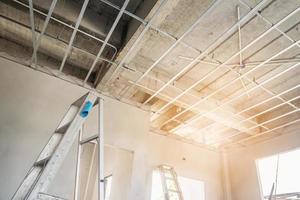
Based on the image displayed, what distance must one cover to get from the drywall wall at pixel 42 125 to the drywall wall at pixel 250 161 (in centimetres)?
261

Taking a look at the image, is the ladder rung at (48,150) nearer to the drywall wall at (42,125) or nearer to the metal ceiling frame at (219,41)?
the drywall wall at (42,125)

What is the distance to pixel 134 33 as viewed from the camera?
3.25 m

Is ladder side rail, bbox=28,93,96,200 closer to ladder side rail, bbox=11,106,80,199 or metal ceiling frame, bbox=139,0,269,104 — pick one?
ladder side rail, bbox=11,106,80,199

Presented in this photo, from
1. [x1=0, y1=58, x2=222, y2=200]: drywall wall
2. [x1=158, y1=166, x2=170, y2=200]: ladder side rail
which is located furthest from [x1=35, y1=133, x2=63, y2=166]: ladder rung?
[x1=158, y1=166, x2=170, y2=200]: ladder side rail

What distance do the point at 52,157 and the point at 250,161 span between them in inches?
209

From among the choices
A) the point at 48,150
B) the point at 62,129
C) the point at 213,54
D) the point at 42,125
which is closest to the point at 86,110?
the point at 62,129

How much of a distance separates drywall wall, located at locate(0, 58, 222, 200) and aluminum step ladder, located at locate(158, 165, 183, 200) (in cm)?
58

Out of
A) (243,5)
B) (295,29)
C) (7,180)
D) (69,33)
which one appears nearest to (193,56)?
(243,5)

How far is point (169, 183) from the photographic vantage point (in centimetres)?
520

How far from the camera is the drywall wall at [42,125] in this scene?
340 cm

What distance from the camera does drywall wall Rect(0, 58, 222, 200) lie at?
134 inches

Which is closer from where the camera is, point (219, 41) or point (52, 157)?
point (52, 157)

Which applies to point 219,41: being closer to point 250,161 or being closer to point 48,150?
point 48,150

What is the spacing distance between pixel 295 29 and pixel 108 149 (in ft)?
12.0
